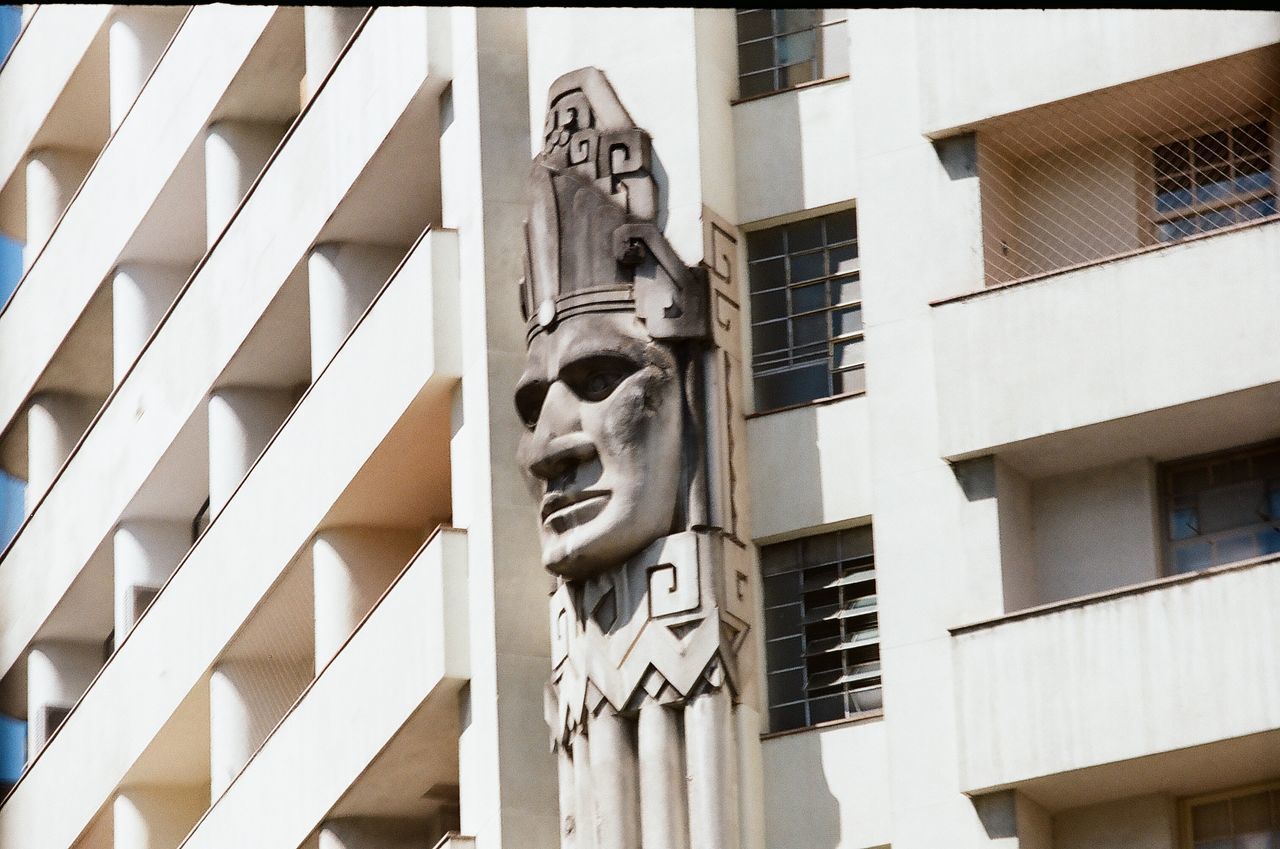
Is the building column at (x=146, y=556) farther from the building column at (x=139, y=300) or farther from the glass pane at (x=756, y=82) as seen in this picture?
the glass pane at (x=756, y=82)

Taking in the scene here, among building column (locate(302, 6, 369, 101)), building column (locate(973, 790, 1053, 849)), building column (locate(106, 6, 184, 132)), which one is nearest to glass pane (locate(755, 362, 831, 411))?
building column (locate(973, 790, 1053, 849))

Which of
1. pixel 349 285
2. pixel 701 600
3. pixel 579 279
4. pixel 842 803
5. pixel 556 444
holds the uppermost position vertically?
pixel 349 285

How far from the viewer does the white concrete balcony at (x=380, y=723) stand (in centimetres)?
2266

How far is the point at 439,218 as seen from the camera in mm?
26938

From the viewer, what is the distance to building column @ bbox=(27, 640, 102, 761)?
35938 millimetres

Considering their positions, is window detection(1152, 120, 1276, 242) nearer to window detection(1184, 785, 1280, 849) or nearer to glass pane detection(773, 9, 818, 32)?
glass pane detection(773, 9, 818, 32)

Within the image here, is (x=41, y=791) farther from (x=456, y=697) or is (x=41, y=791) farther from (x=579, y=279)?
(x=579, y=279)

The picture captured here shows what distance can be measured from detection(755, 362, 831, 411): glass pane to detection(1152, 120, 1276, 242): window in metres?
2.95

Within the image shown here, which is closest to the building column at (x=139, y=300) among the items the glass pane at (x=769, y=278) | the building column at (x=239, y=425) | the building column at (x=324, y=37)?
the building column at (x=239, y=425)

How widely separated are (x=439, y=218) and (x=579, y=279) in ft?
21.9

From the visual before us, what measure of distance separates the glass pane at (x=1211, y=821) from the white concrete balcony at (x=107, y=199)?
15.3 meters

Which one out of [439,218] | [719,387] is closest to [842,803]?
[719,387]

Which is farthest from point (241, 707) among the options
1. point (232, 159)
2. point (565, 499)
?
point (565, 499)

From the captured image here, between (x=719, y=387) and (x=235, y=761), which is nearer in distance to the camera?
(x=719, y=387)
